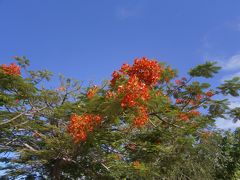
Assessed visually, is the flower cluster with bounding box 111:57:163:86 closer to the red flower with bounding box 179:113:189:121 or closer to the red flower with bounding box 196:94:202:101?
the red flower with bounding box 179:113:189:121

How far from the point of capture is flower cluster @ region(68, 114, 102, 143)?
10.4m

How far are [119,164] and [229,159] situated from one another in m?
10.5

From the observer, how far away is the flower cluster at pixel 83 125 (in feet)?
34.0

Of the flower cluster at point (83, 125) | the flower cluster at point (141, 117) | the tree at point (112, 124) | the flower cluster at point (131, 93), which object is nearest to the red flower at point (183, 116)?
the tree at point (112, 124)

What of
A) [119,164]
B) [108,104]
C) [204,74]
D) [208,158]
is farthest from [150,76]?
[208,158]

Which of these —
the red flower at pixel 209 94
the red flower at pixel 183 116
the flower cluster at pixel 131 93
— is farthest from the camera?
the red flower at pixel 209 94

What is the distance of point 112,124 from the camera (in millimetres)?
11695

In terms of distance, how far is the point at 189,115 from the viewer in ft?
46.0

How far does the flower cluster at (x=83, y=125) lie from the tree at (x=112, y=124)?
0.08ft

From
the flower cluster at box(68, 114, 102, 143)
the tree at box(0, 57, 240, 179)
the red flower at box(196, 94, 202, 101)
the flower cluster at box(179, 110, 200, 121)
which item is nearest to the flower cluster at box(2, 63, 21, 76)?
the tree at box(0, 57, 240, 179)

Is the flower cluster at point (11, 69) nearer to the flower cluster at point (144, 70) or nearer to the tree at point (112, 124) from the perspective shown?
the tree at point (112, 124)

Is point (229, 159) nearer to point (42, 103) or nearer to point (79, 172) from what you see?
point (79, 172)

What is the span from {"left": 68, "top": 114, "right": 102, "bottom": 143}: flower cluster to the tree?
25mm

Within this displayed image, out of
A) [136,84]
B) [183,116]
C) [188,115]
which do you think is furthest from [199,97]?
[136,84]
